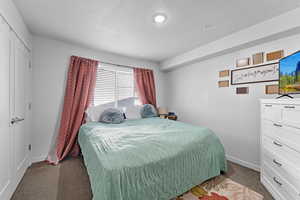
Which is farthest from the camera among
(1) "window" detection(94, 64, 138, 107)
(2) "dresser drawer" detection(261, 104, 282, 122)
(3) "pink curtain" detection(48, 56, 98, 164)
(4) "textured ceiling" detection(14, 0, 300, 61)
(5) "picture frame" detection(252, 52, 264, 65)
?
(1) "window" detection(94, 64, 138, 107)

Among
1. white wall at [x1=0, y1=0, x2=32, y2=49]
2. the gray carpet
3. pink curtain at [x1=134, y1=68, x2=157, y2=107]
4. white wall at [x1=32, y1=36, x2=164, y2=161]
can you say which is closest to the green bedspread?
the gray carpet

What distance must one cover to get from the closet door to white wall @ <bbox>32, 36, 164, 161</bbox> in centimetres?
96

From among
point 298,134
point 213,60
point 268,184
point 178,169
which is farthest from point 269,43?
point 178,169

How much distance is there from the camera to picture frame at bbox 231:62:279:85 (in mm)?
2008

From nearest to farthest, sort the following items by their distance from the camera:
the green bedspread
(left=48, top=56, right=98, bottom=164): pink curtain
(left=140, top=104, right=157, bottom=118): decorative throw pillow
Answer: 1. the green bedspread
2. (left=48, top=56, right=98, bottom=164): pink curtain
3. (left=140, top=104, right=157, bottom=118): decorative throw pillow

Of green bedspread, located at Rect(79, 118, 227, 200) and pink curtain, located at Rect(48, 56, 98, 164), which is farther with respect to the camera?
pink curtain, located at Rect(48, 56, 98, 164)

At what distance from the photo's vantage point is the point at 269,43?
206cm

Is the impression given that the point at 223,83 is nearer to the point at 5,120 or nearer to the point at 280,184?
the point at 280,184

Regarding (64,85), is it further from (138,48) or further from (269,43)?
(269,43)

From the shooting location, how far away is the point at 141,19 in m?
1.90

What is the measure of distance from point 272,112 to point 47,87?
3789 mm

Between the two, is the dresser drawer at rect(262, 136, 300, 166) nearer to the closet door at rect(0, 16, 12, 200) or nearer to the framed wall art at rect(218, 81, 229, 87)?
the framed wall art at rect(218, 81, 229, 87)

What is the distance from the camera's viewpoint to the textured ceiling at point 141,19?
160cm

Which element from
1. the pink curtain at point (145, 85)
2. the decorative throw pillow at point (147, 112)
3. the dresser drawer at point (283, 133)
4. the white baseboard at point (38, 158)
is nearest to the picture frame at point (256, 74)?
the dresser drawer at point (283, 133)
